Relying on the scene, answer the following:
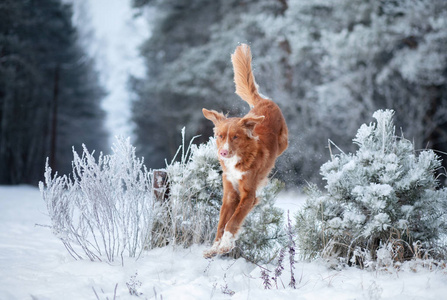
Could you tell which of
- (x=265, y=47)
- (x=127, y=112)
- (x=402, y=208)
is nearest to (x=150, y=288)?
(x=402, y=208)

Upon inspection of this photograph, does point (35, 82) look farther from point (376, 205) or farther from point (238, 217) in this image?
point (376, 205)

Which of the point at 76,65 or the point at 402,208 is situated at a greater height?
the point at 76,65

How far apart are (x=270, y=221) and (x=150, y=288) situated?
5.31 ft

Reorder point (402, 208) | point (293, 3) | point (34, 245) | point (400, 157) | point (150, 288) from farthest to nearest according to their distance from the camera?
point (293, 3)
point (34, 245)
point (400, 157)
point (402, 208)
point (150, 288)

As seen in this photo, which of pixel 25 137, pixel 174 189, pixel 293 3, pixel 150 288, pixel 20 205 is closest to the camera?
pixel 150 288

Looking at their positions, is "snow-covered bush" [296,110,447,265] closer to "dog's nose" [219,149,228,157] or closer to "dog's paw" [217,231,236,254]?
"dog's paw" [217,231,236,254]

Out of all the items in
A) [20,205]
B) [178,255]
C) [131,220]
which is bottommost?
[20,205]

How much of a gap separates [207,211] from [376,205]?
185cm

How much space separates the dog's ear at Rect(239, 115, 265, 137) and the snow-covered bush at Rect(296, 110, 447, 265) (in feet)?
4.37

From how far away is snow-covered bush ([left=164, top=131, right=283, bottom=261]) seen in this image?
403 cm

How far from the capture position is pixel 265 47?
1648cm

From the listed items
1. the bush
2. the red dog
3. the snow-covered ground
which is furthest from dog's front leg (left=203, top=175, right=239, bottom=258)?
the bush

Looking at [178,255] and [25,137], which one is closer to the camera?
[178,255]

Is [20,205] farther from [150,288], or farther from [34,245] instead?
[150,288]
